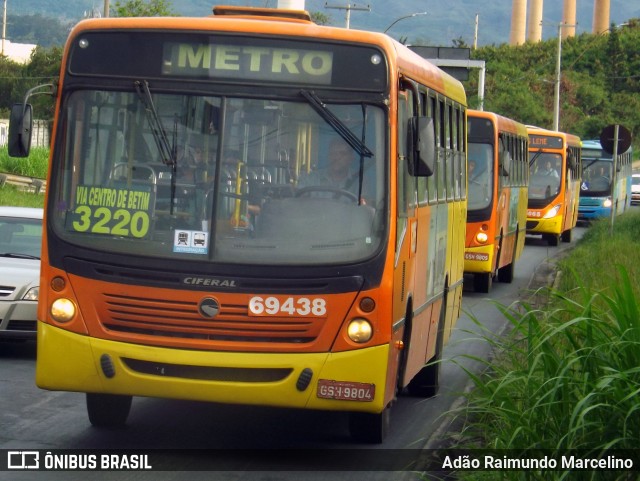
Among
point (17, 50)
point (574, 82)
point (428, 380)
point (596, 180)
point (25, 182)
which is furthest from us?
point (17, 50)

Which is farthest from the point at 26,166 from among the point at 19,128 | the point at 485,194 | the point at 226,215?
the point at 226,215

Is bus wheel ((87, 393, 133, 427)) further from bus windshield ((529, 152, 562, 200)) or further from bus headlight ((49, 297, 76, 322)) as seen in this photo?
bus windshield ((529, 152, 562, 200))

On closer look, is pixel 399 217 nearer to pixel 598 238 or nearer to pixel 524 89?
pixel 598 238

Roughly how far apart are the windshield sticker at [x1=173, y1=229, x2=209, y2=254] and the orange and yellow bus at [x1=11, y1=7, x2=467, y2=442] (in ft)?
0.04

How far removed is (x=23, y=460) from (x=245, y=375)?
58.7 inches

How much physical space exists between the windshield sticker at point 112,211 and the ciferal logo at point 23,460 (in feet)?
4.74

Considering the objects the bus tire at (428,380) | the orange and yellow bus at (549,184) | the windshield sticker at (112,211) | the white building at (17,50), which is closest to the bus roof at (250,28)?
the windshield sticker at (112,211)

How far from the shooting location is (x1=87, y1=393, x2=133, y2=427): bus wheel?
9.16m

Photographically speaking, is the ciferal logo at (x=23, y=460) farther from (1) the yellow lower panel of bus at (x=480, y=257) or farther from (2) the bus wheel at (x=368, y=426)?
(1) the yellow lower panel of bus at (x=480, y=257)

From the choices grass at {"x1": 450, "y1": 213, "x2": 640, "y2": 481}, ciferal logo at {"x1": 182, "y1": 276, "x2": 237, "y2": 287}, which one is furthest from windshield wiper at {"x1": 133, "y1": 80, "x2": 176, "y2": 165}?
grass at {"x1": 450, "y1": 213, "x2": 640, "y2": 481}

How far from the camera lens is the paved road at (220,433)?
813cm

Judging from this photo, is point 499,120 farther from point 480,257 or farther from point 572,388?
point 572,388

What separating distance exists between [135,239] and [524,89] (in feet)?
259

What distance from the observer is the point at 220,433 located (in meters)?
9.30
